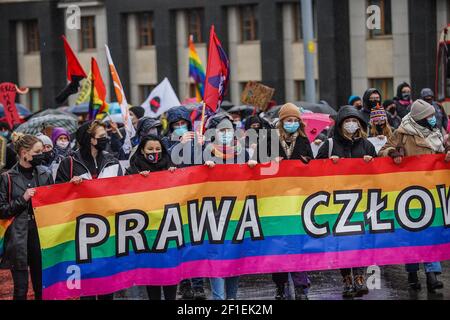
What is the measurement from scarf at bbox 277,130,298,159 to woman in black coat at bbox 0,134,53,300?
224 centimetres

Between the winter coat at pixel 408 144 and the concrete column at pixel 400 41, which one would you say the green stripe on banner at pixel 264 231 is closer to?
the winter coat at pixel 408 144

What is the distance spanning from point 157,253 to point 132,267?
24 centimetres

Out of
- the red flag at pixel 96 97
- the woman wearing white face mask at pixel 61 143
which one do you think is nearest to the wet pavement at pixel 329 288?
the woman wearing white face mask at pixel 61 143

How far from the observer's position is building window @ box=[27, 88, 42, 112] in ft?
150

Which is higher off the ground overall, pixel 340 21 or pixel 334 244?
pixel 340 21

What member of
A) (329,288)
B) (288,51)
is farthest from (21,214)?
(288,51)

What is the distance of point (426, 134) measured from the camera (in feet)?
36.5

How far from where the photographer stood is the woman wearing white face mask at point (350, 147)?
420 inches

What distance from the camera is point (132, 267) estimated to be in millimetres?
9867

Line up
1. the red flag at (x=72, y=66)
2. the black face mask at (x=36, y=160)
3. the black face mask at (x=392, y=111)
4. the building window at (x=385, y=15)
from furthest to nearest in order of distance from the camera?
the building window at (x=385, y=15), the red flag at (x=72, y=66), the black face mask at (x=392, y=111), the black face mask at (x=36, y=160)

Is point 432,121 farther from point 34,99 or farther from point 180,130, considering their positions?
point 34,99

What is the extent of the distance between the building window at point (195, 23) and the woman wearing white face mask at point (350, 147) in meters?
30.3
